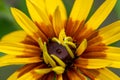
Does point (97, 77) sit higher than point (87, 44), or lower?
lower

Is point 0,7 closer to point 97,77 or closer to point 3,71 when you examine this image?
point 3,71

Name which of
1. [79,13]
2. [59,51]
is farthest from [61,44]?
[79,13]

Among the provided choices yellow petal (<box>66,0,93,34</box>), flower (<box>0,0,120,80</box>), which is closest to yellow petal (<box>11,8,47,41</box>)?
flower (<box>0,0,120,80</box>)

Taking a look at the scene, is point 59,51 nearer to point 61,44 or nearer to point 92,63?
point 61,44

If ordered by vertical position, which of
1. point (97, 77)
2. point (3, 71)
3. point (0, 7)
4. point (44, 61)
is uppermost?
point (0, 7)

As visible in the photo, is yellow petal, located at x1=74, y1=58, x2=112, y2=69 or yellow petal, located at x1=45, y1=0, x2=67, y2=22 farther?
yellow petal, located at x1=45, y1=0, x2=67, y2=22

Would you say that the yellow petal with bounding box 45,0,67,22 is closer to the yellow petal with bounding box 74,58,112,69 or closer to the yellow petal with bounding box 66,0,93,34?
the yellow petal with bounding box 66,0,93,34

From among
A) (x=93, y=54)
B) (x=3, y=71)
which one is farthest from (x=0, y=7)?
(x=93, y=54)
